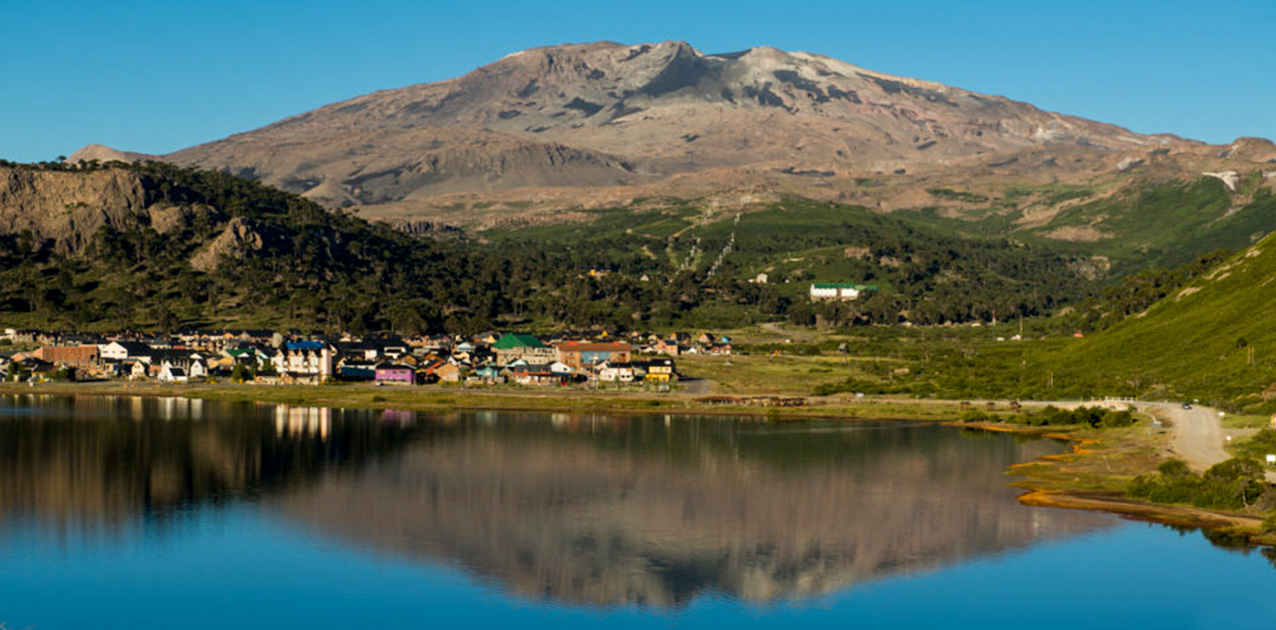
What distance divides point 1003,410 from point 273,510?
76.1m

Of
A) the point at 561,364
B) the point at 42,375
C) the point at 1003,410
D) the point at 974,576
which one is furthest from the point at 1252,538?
the point at 42,375

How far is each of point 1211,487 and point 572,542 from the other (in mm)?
36059

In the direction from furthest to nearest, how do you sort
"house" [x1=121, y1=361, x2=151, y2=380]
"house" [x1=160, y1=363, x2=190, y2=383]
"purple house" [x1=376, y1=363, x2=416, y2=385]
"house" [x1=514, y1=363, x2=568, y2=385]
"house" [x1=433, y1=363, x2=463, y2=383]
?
1. "house" [x1=121, y1=361, x2=151, y2=380]
2. "house" [x1=160, y1=363, x2=190, y2=383]
3. "house" [x1=433, y1=363, x2=463, y2=383]
4. "purple house" [x1=376, y1=363, x2=416, y2=385]
5. "house" [x1=514, y1=363, x2=568, y2=385]

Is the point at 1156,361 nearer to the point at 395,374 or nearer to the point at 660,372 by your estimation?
the point at 660,372

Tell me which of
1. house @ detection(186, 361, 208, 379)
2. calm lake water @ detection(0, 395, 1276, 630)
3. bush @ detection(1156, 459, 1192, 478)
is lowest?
calm lake water @ detection(0, 395, 1276, 630)

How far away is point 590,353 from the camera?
6821 inches

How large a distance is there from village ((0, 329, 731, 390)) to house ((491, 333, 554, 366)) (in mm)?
147

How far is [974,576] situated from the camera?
188 feet

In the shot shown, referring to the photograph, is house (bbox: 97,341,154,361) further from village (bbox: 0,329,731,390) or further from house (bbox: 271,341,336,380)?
house (bbox: 271,341,336,380)

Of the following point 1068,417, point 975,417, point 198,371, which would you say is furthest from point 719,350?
point 1068,417

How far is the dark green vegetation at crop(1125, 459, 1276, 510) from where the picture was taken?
6769 centimetres

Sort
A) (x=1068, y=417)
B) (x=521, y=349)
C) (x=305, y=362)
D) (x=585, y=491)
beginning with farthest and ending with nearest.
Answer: (x=521, y=349)
(x=305, y=362)
(x=1068, y=417)
(x=585, y=491)

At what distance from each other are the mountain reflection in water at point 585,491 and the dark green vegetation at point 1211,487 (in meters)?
5.60

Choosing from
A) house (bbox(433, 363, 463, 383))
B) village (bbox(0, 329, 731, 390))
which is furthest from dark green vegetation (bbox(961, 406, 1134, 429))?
house (bbox(433, 363, 463, 383))
